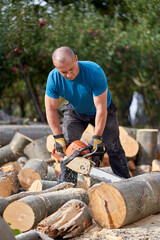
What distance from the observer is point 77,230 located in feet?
7.81

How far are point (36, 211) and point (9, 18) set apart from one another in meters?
4.71

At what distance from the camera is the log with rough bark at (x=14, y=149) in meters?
4.43

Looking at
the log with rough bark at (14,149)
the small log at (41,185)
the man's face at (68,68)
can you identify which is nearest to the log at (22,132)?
the log with rough bark at (14,149)

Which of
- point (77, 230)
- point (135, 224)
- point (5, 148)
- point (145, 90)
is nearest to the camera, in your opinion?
point (77, 230)

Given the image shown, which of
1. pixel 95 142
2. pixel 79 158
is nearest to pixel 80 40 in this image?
pixel 95 142

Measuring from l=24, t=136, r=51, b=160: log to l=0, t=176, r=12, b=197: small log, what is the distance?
1.15 meters

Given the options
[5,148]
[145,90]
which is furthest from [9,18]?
[145,90]

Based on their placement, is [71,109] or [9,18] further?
[9,18]

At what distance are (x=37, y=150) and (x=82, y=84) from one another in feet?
6.00

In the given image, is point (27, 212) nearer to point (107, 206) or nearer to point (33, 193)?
point (33, 193)

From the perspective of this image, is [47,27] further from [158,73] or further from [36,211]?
[36,211]

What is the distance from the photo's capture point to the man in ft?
9.20

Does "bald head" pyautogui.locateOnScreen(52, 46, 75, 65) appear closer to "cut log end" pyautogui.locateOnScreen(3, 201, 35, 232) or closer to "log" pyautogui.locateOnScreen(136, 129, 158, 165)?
"cut log end" pyautogui.locateOnScreen(3, 201, 35, 232)

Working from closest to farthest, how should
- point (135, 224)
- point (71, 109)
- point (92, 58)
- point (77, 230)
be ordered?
point (77, 230) < point (135, 224) < point (71, 109) < point (92, 58)
